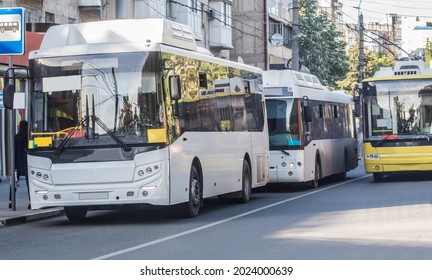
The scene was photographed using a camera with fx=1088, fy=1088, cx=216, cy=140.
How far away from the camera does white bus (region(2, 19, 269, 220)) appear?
58.8 ft

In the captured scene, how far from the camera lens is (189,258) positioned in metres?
12.7

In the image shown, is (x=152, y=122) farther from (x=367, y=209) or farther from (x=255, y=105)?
(x=255, y=105)

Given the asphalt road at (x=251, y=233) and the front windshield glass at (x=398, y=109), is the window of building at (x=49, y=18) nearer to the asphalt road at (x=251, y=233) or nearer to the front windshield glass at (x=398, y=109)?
the front windshield glass at (x=398, y=109)

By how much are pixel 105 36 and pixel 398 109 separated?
14875 millimetres

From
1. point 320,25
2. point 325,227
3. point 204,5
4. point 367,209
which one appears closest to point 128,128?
point 325,227

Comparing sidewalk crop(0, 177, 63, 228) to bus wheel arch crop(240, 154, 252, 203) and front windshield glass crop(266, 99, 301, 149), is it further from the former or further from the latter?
front windshield glass crop(266, 99, 301, 149)

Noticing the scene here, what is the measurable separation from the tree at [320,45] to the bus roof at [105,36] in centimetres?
6610

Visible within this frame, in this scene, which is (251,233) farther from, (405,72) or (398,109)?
(405,72)

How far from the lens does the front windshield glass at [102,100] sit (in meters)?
17.9

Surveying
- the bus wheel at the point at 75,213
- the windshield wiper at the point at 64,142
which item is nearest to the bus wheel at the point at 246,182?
the bus wheel at the point at 75,213

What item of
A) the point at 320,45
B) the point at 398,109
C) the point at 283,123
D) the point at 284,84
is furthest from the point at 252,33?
the point at 283,123

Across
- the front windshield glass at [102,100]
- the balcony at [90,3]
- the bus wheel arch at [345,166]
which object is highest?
the balcony at [90,3]

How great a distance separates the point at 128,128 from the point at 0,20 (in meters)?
4.64

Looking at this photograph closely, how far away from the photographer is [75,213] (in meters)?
20.1
